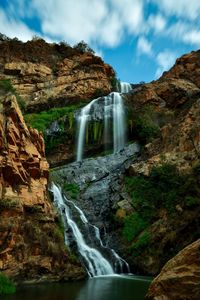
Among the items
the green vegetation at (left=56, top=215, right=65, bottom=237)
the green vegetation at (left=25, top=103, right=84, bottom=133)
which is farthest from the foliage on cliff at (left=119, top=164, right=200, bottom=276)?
the green vegetation at (left=25, top=103, right=84, bottom=133)

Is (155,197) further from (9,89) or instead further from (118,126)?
(9,89)

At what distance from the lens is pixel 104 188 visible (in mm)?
28531

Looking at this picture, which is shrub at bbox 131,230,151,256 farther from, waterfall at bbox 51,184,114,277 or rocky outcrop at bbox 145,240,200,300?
rocky outcrop at bbox 145,240,200,300

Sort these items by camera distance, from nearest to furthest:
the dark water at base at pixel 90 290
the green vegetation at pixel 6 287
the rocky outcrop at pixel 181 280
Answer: the rocky outcrop at pixel 181 280 < the dark water at base at pixel 90 290 < the green vegetation at pixel 6 287

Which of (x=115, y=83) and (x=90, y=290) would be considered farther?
(x=115, y=83)

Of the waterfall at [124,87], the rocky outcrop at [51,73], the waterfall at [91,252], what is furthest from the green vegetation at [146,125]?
the waterfall at [91,252]

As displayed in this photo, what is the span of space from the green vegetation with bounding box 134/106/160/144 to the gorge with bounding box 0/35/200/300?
0.11 meters

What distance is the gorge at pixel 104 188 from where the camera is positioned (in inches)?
679

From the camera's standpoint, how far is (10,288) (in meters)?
14.1

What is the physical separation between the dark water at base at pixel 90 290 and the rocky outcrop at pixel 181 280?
5.55 meters

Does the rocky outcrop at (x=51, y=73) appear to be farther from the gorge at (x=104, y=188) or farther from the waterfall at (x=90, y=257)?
the waterfall at (x=90, y=257)

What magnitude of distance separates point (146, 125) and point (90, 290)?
2362cm

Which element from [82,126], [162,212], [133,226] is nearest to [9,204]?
[133,226]

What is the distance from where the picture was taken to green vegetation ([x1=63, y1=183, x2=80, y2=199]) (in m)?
28.1
